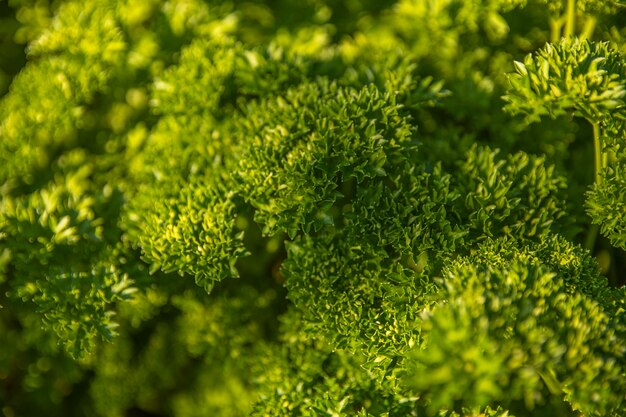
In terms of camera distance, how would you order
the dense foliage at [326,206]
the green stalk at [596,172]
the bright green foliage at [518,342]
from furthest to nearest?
the green stalk at [596,172]
the dense foliage at [326,206]
the bright green foliage at [518,342]

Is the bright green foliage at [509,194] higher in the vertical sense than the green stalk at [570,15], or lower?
lower

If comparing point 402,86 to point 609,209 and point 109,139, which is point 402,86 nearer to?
point 609,209

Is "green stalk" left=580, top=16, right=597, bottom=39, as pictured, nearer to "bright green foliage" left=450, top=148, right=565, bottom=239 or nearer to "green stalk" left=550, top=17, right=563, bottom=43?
"green stalk" left=550, top=17, right=563, bottom=43

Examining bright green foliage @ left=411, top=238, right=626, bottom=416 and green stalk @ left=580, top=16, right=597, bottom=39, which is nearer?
bright green foliage @ left=411, top=238, right=626, bottom=416

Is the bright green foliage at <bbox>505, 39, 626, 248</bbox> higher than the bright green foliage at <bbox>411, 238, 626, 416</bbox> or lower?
higher

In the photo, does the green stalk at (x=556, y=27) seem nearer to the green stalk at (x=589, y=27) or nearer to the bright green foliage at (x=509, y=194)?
the green stalk at (x=589, y=27)

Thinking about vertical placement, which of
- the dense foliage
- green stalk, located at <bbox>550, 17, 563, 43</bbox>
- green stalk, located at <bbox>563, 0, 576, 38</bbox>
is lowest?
the dense foliage

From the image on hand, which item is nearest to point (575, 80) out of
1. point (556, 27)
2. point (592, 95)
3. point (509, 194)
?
point (592, 95)

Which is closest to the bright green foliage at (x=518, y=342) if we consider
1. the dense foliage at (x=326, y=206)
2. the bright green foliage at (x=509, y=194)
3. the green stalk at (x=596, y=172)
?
the dense foliage at (x=326, y=206)

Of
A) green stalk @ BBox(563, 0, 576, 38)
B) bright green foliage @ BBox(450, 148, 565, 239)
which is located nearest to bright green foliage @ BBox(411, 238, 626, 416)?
bright green foliage @ BBox(450, 148, 565, 239)

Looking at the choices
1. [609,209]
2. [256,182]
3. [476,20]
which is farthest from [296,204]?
[476,20]
